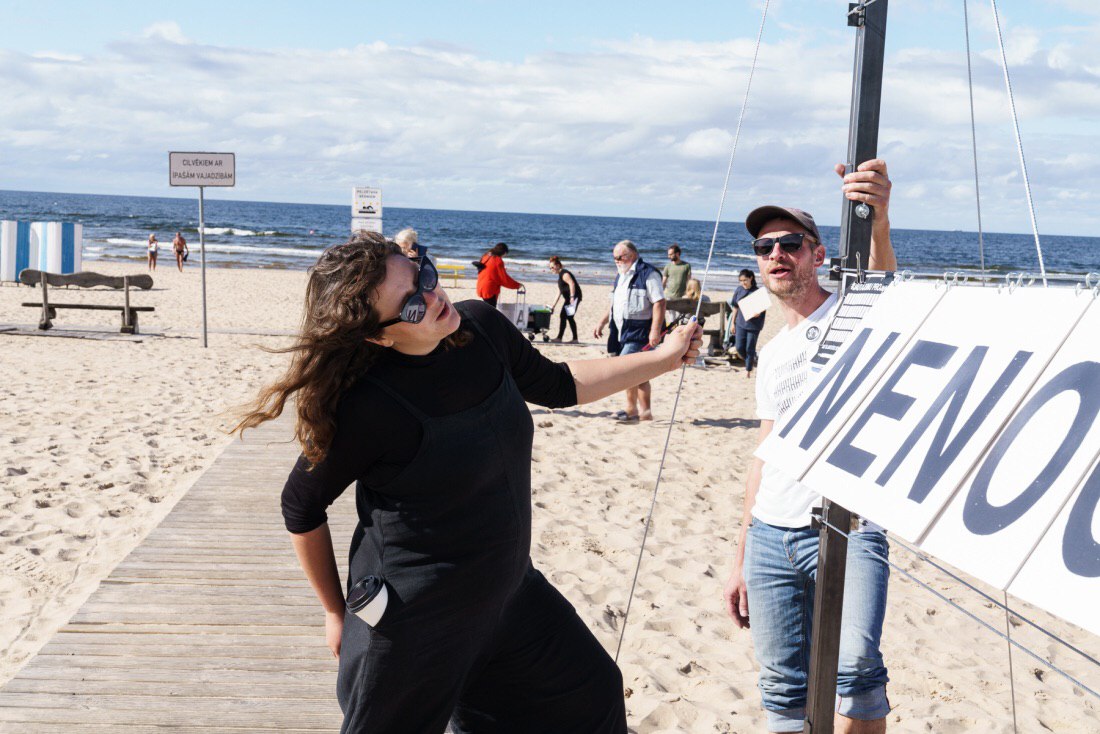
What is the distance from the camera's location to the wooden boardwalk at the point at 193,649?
3064mm

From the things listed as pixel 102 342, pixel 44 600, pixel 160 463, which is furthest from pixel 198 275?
pixel 44 600

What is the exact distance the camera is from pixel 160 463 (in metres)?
6.55

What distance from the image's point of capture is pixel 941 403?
1463 millimetres

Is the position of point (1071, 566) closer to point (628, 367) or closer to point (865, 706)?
point (865, 706)

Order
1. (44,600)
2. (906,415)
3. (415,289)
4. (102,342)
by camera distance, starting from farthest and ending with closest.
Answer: (102,342)
(44,600)
(415,289)
(906,415)

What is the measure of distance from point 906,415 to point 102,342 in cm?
1323

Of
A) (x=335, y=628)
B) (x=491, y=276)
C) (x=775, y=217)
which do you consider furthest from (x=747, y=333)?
(x=335, y=628)

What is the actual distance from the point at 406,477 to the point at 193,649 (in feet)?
6.91

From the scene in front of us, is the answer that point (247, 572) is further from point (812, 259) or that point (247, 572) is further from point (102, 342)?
point (102, 342)

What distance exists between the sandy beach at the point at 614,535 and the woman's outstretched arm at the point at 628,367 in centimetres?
102

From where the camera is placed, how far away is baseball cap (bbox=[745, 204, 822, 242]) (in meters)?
2.72

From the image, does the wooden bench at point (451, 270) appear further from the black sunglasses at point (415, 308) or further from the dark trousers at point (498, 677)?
the black sunglasses at point (415, 308)

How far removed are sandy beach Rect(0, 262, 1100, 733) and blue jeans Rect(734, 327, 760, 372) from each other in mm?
1392

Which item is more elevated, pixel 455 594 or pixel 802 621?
pixel 455 594
